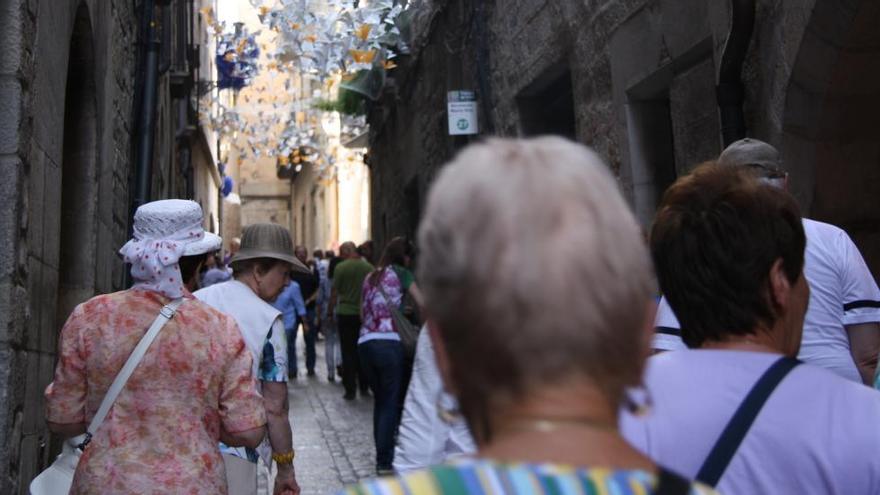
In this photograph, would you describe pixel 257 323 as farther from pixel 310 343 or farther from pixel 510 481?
pixel 310 343

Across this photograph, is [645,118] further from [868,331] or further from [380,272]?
[868,331]

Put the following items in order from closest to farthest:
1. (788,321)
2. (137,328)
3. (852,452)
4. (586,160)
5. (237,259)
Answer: (586,160)
(852,452)
(788,321)
(137,328)
(237,259)

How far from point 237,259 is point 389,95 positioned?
1213cm

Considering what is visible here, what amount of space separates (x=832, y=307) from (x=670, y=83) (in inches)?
145

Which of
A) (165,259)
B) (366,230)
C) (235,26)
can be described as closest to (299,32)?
A: (235,26)

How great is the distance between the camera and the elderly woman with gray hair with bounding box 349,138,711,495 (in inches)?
39.8

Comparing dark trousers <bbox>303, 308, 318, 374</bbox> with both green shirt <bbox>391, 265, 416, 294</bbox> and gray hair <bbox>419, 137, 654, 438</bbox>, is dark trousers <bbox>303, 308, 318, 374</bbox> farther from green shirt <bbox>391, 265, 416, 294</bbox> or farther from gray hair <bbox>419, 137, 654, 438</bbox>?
gray hair <bbox>419, 137, 654, 438</bbox>

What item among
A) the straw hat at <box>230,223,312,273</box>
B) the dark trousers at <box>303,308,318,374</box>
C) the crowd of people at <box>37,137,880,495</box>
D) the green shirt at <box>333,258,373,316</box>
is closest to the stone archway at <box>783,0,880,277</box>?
the crowd of people at <box>37,137,880,495</box>

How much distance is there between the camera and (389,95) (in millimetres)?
15781

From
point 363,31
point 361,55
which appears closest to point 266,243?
point 363,31

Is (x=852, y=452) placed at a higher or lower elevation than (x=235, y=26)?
lower

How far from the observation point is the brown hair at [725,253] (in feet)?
5.87

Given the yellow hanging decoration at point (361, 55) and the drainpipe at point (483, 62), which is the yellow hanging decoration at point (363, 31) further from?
the drainpipe at point (483, 62)

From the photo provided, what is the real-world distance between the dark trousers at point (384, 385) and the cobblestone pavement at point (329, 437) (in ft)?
0.73
